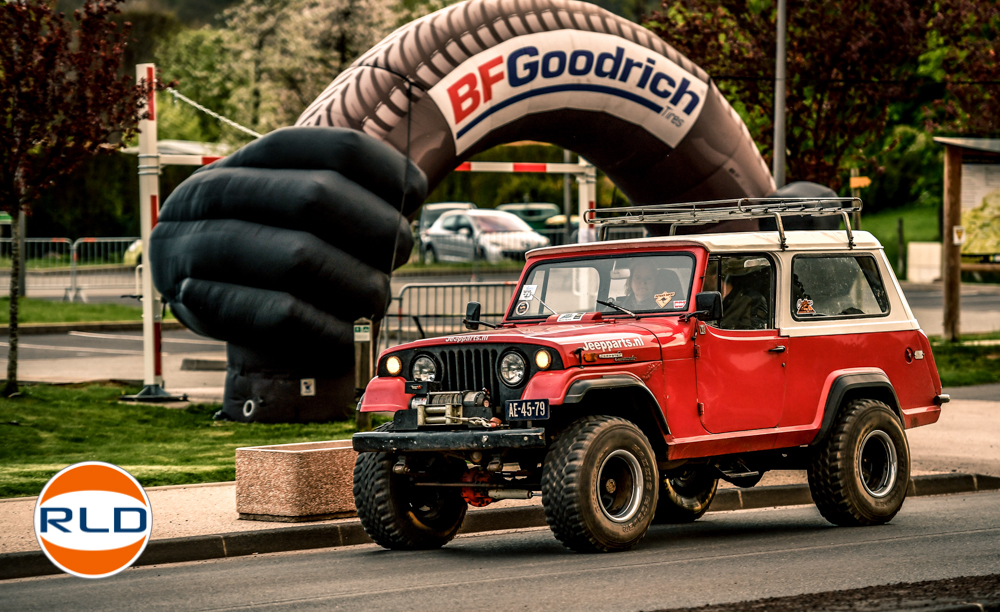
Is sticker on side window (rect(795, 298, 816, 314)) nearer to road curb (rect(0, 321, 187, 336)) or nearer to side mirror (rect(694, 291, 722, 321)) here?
side mirror (rect(694, 291, 722, 321))

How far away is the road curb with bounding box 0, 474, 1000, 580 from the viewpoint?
8.22 meters

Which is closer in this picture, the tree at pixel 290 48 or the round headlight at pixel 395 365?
the round headlight at pixel 395 365

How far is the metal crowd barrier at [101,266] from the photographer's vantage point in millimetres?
31109

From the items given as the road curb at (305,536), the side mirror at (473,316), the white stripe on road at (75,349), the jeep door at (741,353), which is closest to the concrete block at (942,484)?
the road curb at (305,536)

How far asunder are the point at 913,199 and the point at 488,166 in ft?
179

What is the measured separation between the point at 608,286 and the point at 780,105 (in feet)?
41.0

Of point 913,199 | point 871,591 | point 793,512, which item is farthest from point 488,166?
point 913,199

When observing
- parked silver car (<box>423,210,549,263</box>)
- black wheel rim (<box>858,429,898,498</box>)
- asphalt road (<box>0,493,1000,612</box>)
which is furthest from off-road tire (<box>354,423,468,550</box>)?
parked silver car (<box>423,210,549,263</box>)

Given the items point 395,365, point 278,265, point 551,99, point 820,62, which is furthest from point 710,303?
point 820,62

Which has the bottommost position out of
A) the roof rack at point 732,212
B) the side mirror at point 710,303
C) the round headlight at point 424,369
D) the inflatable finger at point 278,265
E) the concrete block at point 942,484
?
the concrete block at point 942,484

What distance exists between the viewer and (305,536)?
9.18 meters

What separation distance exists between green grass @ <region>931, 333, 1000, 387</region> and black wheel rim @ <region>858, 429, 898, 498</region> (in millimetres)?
9980

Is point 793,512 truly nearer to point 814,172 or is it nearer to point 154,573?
point 154,573

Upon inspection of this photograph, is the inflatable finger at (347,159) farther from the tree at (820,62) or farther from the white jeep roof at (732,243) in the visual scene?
the tree at (820,62)
